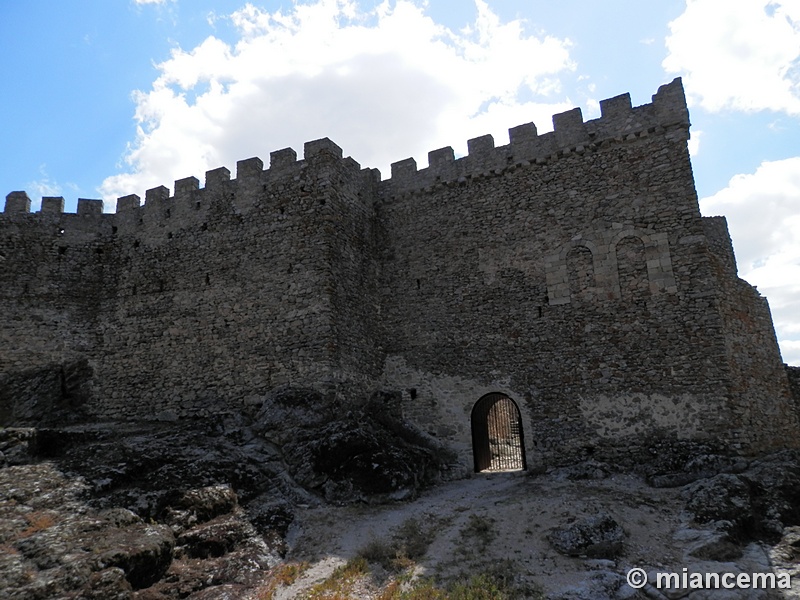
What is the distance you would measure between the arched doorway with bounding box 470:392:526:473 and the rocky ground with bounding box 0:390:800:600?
4.92 feet

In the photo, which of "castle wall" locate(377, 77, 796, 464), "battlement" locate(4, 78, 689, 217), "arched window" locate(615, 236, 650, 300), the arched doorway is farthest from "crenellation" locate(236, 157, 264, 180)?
"arched window" locate(615, 236, 650, 300)

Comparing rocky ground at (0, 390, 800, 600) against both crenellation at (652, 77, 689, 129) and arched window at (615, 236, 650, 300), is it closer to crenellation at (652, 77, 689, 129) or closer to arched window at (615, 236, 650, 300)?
arched window at (615, 236, 650, 300)

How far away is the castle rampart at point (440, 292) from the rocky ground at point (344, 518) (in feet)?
4.80

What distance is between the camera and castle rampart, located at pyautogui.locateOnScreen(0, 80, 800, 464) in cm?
1309

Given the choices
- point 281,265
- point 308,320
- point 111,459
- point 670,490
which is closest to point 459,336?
point 308,320

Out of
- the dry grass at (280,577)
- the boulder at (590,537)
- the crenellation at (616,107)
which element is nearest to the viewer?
the dry grass at (280,577)

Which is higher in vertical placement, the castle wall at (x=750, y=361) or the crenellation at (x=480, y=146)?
the crenellation at (x=480, y=146)

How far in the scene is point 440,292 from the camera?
15.8 meters

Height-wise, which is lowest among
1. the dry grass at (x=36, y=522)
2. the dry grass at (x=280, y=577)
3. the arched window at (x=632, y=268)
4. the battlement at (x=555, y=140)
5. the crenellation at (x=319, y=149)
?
the dry grass at (x=280, y=577)

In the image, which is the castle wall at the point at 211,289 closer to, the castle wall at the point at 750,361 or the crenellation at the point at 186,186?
the crenellation at the point at 186,186

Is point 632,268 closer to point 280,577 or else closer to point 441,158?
point 441,158

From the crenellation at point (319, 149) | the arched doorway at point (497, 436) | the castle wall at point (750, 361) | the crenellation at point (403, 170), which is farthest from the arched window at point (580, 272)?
the crenellation at point (319, 149)

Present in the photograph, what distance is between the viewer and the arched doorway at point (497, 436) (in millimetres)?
14828

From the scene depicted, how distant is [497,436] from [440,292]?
641 cm
